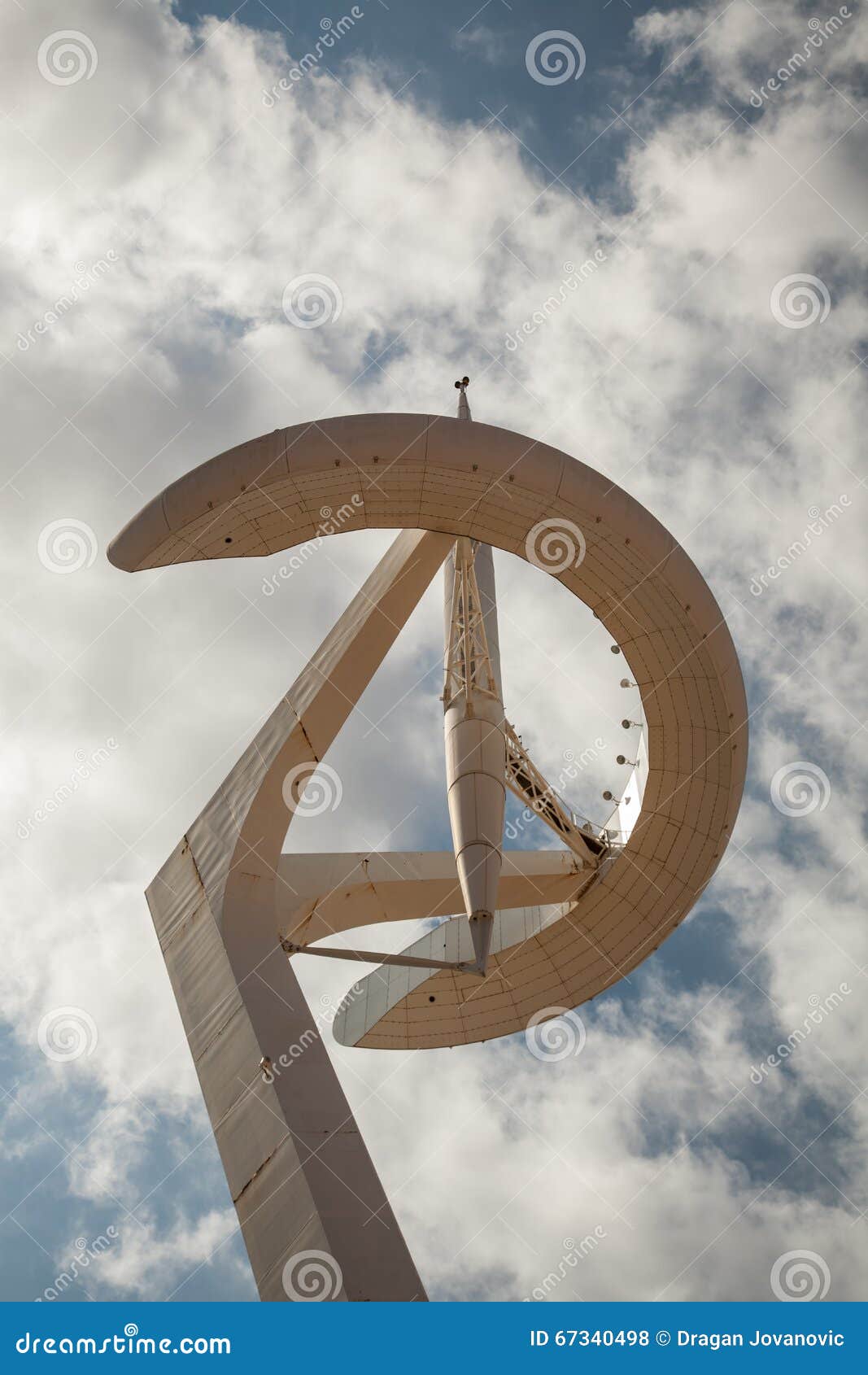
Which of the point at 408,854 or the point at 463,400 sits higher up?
the point at 463,400

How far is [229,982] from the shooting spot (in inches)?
851

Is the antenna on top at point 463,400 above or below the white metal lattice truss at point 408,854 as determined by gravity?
above

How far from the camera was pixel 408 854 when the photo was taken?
28.3 meters

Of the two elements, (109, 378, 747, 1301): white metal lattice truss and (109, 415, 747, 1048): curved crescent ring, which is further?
(109, 415, 747, 1048): curved crescent ring

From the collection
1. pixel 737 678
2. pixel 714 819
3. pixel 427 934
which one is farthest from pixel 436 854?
pixel 737 678

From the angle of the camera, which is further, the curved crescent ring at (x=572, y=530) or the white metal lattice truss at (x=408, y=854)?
the curved crescent ring at (x=572, y=530)

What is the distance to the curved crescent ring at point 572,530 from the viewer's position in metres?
21.6

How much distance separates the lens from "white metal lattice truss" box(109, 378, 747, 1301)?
19266 mm

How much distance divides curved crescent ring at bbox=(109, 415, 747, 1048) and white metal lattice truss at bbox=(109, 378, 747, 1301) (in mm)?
47

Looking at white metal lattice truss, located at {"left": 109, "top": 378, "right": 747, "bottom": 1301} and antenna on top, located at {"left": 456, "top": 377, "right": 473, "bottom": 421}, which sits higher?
antenna on top, located at {"left": 456, "top": 377, "right": 473, "bottom": 421}

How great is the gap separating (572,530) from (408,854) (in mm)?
9737

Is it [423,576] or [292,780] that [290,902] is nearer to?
[292,780]

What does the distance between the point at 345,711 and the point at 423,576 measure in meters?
3.38

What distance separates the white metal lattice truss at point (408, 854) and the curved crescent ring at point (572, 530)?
0.05 metres
